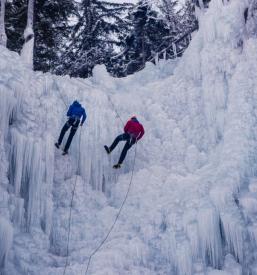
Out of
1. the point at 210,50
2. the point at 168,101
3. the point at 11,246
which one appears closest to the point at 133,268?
the point at 11,246

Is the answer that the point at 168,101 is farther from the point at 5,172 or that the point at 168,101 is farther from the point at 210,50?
the point at 5,172

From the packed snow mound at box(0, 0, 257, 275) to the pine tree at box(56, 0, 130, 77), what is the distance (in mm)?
5977

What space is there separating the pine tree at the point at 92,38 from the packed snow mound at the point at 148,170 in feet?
19.6

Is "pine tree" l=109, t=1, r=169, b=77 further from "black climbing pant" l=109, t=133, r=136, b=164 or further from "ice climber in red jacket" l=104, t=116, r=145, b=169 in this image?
"black climbing pant" l=109, t=133, r=136, b=164

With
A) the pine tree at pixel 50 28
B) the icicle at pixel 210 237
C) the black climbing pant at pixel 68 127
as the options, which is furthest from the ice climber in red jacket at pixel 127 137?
the pine tree at pixel 50 28

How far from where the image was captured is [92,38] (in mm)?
17906

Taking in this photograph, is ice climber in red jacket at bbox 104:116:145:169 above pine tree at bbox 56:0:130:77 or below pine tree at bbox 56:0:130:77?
below

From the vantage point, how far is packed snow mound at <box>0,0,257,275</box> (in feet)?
24.7

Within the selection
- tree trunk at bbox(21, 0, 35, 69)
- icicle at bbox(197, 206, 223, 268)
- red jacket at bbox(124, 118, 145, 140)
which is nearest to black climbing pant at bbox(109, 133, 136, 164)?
red jacket at bbox(124, 118, 145, 140)

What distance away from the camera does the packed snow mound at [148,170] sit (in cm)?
752

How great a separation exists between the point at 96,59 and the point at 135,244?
11.7 metres

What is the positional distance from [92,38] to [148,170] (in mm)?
9992

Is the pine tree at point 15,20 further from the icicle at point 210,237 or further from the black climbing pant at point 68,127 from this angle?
the icicle at point 210,237

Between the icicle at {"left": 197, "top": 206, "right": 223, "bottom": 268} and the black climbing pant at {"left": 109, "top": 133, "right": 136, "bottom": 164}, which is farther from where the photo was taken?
the black climbing pant at {"left": 109, "top": 133, "right": 136, "bottom": 164}
